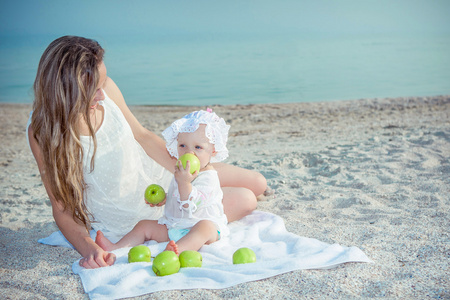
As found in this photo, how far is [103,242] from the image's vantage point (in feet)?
10.1

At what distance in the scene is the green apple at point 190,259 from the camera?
2.75 m

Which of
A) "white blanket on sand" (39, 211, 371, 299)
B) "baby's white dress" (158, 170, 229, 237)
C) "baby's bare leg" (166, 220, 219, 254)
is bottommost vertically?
"white blanket on sand" (39, 211, 371, 299)

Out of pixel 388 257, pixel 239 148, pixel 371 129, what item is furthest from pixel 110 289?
pixel 371 129

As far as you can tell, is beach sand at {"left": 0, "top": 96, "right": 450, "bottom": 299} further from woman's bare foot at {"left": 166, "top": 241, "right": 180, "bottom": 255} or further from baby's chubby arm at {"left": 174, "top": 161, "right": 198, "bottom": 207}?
baby's chubby arm at {"left": 174, "top": 161, "right": 198, "bottom": 207}

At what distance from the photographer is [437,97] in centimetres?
1084

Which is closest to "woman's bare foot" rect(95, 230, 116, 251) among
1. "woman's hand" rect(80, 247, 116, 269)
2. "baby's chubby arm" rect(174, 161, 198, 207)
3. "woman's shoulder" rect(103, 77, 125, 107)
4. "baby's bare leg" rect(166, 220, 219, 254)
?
"woman's hand" rect(80, 247, 116, 269)

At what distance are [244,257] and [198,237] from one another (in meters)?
0.41

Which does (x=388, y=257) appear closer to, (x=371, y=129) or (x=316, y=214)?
(x=316, y=214)

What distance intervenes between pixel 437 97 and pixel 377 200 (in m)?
8.19

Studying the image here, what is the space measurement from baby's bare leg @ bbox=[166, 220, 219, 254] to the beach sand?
1.70 feet

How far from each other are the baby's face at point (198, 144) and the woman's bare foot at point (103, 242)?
91 centimetres

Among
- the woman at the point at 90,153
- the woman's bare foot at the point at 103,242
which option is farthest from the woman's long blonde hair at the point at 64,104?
the woman's bare foot at the point at 103,242

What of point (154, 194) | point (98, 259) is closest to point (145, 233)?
point (154, 194)

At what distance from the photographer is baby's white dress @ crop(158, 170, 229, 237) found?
10.00 feet
